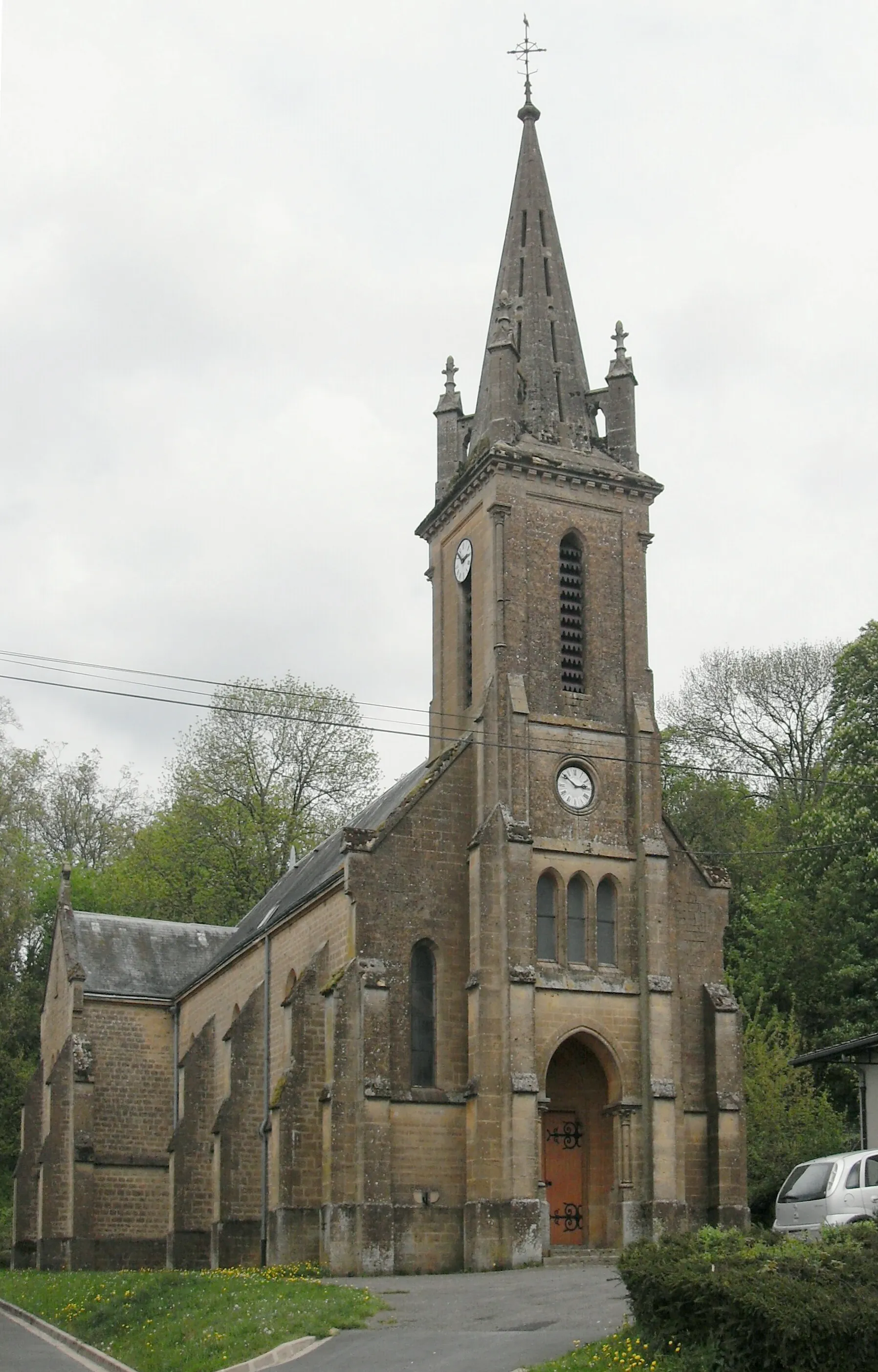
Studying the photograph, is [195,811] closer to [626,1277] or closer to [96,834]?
[96,834]

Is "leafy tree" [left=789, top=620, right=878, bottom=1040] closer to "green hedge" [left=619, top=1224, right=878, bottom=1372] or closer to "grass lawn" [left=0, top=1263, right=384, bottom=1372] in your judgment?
"grass lawn" [left=0, top=1263, right=384, bottom=1372]

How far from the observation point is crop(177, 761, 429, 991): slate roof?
37719 millimetres

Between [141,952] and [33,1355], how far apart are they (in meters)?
29.3

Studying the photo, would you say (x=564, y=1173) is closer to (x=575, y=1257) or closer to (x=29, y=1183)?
(x=575, y=1257)

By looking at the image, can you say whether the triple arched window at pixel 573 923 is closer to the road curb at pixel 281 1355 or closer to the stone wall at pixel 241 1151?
the stone wall at pixel 241 1151

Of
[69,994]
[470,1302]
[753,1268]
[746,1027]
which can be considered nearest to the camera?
[753,1268]

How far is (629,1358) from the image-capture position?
15.7 m

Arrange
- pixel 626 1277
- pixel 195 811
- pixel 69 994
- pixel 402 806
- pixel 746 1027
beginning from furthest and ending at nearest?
pixel 195 811
pixel 69 994
pixel 746 1027
pixel 402 806
pixel 626 1277

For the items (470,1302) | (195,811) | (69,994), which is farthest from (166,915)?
(470,1302)

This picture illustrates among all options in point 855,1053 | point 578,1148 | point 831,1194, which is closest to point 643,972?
point 578,1148

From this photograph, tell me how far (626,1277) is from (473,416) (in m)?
27.2

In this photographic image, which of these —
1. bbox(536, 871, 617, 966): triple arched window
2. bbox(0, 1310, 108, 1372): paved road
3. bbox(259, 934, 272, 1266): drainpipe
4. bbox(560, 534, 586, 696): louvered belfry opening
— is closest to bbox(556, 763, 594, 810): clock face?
bbox(536, 871, 617, 966): triple arched window

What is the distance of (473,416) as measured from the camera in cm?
4022

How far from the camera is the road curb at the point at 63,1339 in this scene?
67.3 feet
